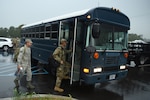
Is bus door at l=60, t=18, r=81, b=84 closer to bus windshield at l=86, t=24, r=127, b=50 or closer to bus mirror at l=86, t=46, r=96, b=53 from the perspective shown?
bus windshield at l=86, t=24, r=127, b=50

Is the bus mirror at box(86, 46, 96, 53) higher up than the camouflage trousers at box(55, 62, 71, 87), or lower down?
higher up

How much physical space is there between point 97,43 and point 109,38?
0.59 metres

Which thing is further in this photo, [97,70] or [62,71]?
[62,71]

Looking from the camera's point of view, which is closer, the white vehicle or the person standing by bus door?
the person standing by bus door

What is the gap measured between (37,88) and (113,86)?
325cm

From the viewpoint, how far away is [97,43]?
564cm

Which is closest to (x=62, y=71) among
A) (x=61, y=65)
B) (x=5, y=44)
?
(x=61, y=65)

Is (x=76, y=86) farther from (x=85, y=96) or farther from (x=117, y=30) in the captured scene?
(x=117, y=30)

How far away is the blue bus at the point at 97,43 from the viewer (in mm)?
5527

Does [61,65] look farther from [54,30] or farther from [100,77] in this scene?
[54,30]

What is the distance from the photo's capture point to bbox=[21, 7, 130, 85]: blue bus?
5.53 m

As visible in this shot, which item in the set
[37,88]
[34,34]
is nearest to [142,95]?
[37,88]

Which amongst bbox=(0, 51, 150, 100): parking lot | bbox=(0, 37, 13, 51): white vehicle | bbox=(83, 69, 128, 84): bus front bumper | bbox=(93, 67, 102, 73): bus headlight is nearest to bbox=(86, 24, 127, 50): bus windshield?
bbox=(93, 67, 102, 73): bus headlight

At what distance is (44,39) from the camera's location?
29.0 feet
